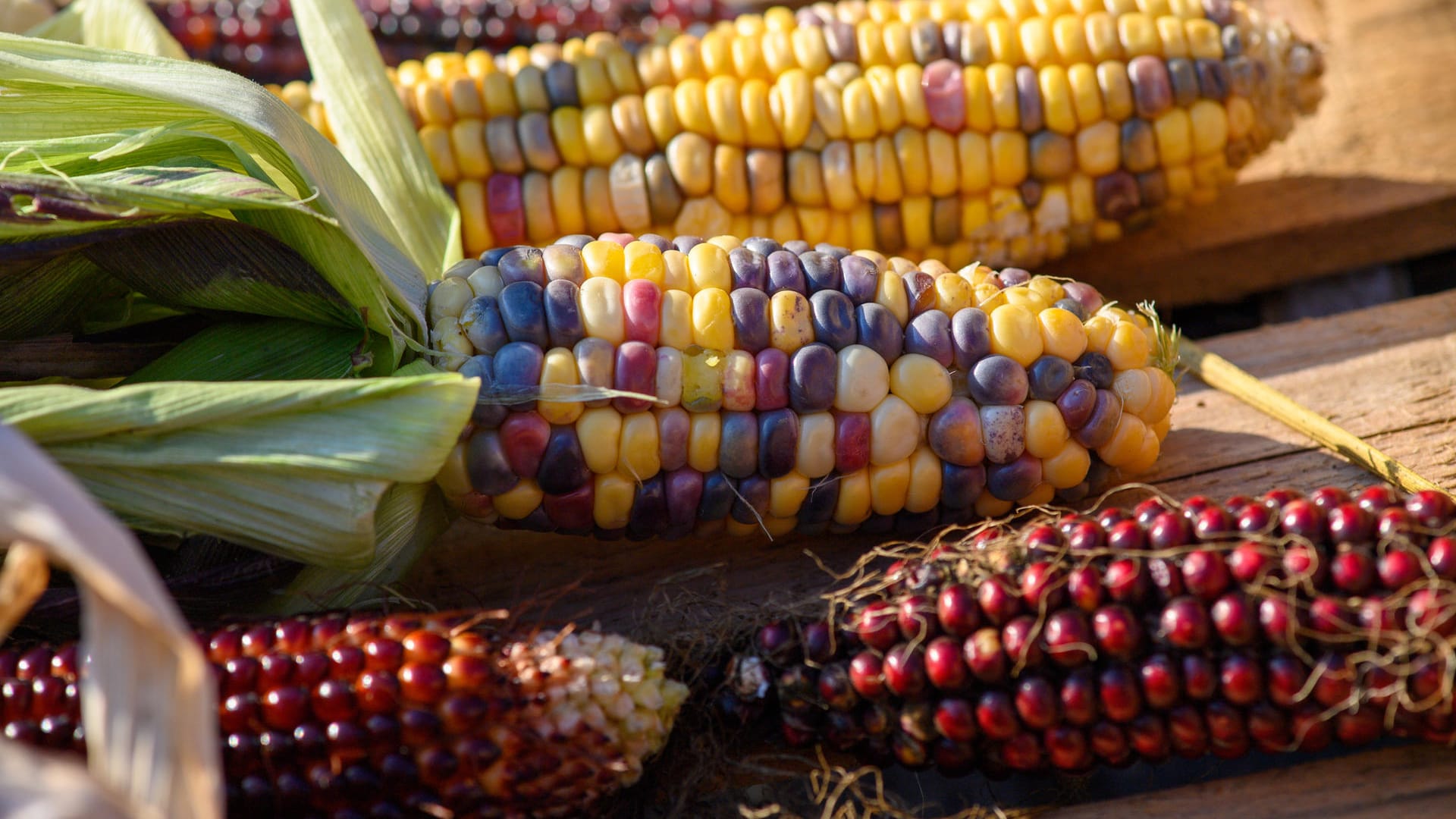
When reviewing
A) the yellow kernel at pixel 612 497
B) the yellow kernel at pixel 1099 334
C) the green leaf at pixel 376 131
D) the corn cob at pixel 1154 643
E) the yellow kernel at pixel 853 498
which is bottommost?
the corn cob at pixel 1154 643

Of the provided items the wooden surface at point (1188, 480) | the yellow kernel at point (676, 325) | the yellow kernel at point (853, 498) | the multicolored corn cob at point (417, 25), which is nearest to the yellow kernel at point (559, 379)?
the yellow kernel at point (676, 325)

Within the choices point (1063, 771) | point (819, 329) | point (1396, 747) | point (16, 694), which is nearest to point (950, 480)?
point (819, 329)

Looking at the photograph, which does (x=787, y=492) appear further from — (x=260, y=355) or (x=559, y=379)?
(x=260, y=355)

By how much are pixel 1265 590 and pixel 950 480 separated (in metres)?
0.41

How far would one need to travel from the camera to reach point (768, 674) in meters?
1.32

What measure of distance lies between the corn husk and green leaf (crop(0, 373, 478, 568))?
371 mm

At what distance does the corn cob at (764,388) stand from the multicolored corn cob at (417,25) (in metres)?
1.36

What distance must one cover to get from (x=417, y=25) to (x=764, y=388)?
1759mm

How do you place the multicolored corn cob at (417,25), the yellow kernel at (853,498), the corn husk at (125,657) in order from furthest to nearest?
1. the multicolored corn cob at (417,25)
2. the yellow kernel at (853,498)
3. the corn husk at (125,657)

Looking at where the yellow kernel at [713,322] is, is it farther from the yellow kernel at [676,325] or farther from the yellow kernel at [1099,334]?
the yellow kernel at [1099,334]

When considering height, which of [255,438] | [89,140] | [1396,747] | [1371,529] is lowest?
[1396,747]

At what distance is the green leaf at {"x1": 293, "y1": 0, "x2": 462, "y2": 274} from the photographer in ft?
5.74

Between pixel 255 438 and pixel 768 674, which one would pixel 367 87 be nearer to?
pixel 255 438

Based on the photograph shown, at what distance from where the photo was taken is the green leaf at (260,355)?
4.70 feet
